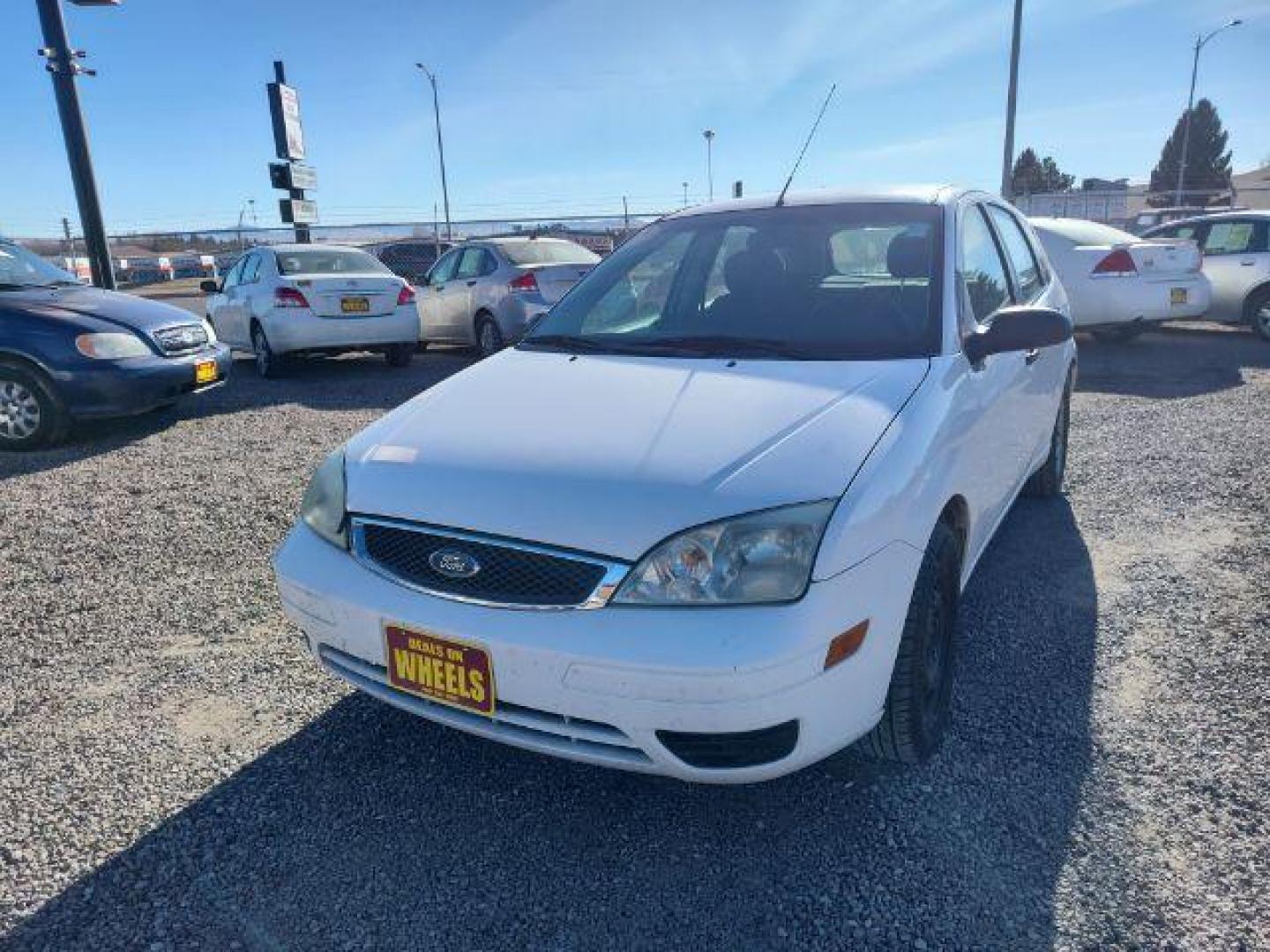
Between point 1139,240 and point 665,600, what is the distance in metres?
9.82

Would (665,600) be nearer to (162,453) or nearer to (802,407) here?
(802,407)

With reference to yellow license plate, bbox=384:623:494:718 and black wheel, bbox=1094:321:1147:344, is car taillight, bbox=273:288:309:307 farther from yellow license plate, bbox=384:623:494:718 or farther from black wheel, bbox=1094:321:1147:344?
black wheel, bbox=1094:321:1147:344

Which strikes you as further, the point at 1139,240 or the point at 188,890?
the point at 1139,240

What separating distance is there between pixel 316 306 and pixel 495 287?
1955 millimetres

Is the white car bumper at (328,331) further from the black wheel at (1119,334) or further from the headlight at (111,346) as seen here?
the black wheel at (1119,334)

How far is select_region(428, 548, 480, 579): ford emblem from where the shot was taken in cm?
201

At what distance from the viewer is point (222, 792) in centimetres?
239

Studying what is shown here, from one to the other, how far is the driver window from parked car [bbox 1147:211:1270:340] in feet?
26.2

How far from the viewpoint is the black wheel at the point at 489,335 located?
9820 mm

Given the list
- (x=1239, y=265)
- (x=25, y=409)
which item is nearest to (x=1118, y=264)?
(x=1239, y=265)

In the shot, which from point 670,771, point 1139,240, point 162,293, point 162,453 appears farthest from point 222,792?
point 162,293

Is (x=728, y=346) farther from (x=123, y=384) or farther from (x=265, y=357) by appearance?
(x=265, y=357)

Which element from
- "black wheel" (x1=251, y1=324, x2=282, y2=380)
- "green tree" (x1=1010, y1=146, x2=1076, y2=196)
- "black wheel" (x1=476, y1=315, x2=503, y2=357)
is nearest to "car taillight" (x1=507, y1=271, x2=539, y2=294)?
"black wheel" (x1=476, y1=315, x2=503, y2=357)

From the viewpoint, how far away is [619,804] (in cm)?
231
